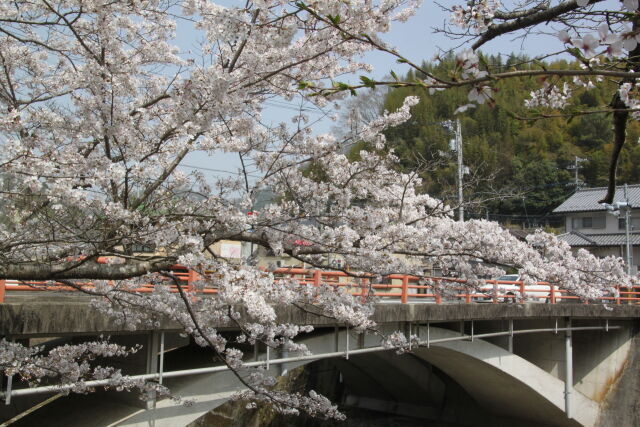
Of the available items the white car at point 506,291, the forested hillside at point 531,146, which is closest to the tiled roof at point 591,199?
the forested hillside at point 531,146

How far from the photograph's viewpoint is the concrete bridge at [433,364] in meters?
7.03

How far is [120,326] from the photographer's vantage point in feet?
20.5

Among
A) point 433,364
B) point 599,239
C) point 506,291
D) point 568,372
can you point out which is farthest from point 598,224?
point 506,291

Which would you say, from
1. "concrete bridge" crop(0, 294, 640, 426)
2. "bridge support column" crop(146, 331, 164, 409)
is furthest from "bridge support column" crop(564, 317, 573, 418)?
"bridge support column" crop(146, 331, 164, 409)

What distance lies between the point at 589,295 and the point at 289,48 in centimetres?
895

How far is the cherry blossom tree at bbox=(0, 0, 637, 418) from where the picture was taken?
3.89m

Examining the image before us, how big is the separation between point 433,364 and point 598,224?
22.7m

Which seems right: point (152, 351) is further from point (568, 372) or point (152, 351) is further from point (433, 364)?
point (568, 372)

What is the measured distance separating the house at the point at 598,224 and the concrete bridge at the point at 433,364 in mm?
14419

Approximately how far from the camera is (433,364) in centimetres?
1572

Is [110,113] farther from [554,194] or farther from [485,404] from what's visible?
[554,194]

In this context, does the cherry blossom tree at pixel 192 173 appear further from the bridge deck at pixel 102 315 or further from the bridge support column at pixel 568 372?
the bridge support column at pixel 568 372

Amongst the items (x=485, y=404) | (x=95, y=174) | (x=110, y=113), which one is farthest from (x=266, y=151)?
(x=485, y=404)

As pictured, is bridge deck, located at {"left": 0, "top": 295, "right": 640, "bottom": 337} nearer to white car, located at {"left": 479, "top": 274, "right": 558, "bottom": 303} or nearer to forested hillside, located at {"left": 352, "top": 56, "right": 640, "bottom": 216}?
white car, located at {"left": 479, "top": 274, "right": 558, "bottom": 303}
